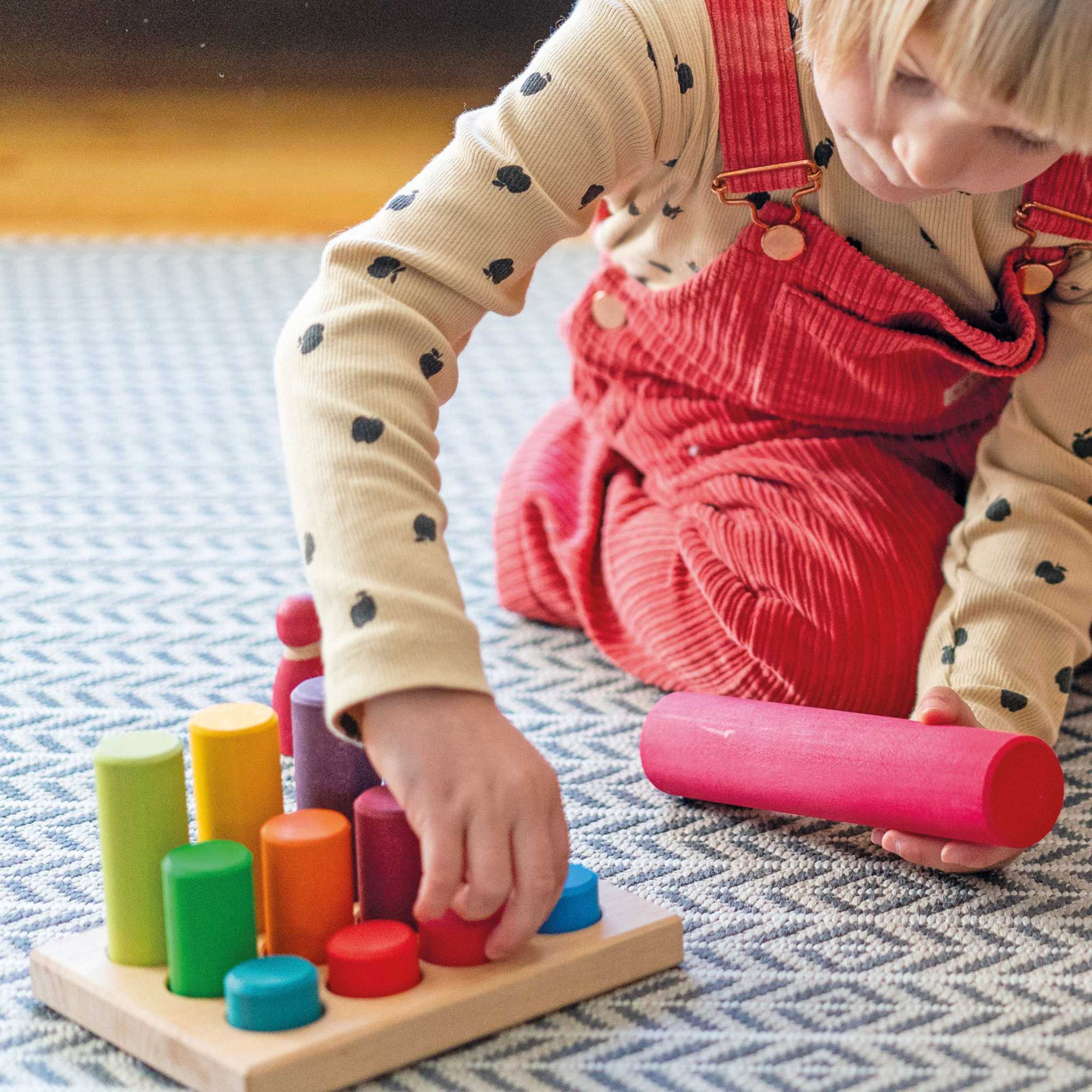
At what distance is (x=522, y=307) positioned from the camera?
2.24 feet

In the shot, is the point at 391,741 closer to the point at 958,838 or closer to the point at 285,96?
the point at 958,838

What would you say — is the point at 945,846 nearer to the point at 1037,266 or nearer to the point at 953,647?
the point at 953,647

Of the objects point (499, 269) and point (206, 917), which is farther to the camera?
point (499, 269)

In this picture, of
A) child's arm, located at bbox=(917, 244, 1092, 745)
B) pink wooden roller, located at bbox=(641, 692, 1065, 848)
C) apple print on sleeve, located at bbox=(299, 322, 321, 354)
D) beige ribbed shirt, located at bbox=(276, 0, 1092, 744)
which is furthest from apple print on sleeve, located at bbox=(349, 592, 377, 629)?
child's arm, located at bbox=(917, 244, 1092, 745)

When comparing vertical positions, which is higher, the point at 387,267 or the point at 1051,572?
the point at 387,267

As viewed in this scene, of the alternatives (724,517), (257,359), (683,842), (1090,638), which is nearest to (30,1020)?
(683,842)

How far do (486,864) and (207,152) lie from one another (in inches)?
29.7

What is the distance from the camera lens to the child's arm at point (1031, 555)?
76 centimetres

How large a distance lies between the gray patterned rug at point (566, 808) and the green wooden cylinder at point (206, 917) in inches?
1.5

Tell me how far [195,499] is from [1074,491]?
658 millimetres

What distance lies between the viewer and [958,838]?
0.63 meters

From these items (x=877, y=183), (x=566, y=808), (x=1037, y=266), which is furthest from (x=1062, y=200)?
(x=566, y=808)

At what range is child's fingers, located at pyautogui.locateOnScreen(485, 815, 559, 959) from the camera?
1.70 ft

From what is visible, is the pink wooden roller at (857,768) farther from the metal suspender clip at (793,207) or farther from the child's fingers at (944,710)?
the metal suspender clip at (793,207)
